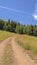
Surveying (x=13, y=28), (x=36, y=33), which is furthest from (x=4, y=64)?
(x=13, y=28)

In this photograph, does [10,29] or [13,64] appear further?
[10,29]

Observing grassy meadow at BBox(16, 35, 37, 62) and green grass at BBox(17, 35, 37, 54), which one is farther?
green grass at BBox(17, 35, 37, 54)

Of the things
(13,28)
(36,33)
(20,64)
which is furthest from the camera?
(13,28)

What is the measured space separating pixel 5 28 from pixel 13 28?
8.13m

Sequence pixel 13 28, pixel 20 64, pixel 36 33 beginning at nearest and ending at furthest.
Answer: pixel 20 64, pixel 36 33, pixel 13 28

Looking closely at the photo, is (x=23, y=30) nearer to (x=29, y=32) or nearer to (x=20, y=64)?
(x=29, y=32)

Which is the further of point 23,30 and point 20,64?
point 23,30

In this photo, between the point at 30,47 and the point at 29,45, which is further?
the point at 29,45

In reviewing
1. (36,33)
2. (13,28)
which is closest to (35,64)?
(36,33)

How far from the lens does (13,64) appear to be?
13.3 m

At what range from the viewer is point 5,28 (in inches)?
5113

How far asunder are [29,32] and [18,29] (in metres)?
7.58

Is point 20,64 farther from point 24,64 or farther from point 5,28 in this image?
point 5,28

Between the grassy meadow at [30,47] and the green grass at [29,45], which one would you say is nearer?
the grassy meadow at [30,47]
